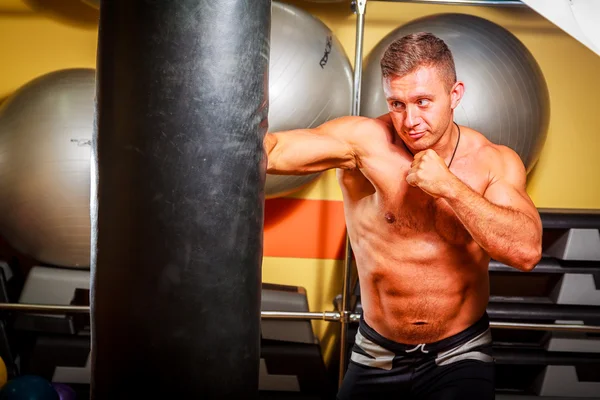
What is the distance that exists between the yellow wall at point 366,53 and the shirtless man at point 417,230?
1044mm

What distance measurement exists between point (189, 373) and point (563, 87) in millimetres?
2595

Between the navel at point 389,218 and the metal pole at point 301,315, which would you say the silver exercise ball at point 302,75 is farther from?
the navel at point 389,218

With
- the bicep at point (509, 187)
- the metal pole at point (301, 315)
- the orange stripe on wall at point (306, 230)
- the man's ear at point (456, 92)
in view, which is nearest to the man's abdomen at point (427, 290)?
the bicep at point (509, 187)

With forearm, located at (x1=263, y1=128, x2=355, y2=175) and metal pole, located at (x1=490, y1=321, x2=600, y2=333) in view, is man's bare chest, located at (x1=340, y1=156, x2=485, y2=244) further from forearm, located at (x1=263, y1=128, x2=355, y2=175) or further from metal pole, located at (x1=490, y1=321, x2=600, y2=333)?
metal pole, located at (x1=490, y1=321, x2=600, y2=333)

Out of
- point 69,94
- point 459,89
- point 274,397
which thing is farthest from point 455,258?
point 69,94

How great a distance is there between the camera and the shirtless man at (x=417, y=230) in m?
1.75

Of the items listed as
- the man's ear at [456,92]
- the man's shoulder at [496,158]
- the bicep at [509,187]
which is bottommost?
the bicep at [509,187]

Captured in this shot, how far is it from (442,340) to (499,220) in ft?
1.44

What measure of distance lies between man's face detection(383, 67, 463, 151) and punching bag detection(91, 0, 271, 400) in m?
0.89

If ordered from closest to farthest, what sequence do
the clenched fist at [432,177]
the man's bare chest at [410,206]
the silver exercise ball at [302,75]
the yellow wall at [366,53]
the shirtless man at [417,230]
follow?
the clenched fist at [432,177], the shirtless man at [417,230], the man's bare chest at [410,206], the silver exercise ball at [302,75], the yellow wall at [366,53]

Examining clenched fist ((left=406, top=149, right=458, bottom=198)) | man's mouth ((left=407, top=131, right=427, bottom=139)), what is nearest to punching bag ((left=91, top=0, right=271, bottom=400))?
clenched fist ((left=406, top=149, right=458, bottom=198))

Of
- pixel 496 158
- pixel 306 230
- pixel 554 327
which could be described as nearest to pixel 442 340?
pixel 496 158

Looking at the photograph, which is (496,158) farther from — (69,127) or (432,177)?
(69,127)

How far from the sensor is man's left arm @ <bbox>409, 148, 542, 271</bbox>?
5.38 ft
